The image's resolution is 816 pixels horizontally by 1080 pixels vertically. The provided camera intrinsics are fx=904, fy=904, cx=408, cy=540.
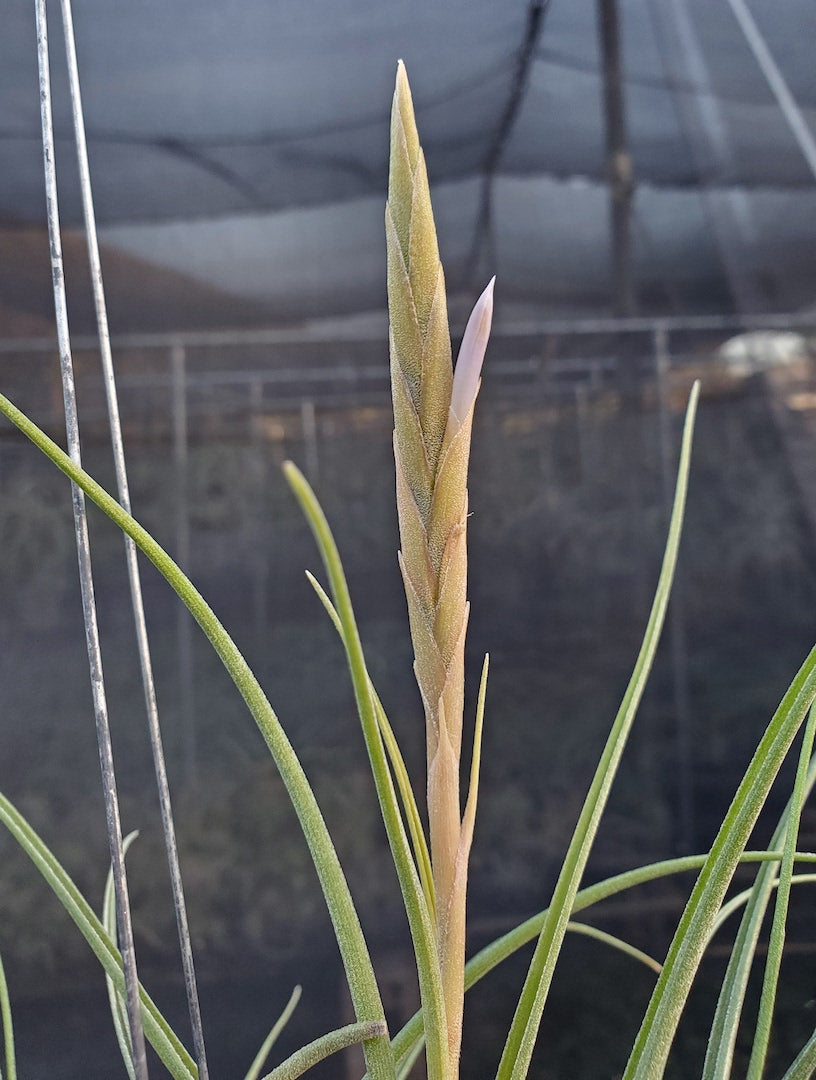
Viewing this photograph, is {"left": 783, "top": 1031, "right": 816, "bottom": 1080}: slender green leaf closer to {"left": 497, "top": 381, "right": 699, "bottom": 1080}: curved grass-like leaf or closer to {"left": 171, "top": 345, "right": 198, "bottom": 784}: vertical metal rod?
{"left": 497, "top": 381, "right": 699, "bottom": 1080}: curved grass-like leaf

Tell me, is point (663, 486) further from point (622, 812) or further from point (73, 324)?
point (73, 324)

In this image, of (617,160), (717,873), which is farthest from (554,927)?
(617,160)

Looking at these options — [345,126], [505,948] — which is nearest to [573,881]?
[505,948]

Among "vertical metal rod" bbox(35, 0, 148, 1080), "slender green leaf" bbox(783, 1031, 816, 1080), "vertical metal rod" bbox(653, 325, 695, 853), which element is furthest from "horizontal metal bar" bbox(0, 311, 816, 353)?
"slender green leaf" bbox(783, 1031, 816, 1080)

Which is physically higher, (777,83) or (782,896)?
(777,83)

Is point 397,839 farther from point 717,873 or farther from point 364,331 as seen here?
point 364,331

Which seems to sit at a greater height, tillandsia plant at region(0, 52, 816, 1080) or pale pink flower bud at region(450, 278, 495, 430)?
pale pink flower bud at region(450, 278, 495, 430)

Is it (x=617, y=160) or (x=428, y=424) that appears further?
(x=617, y=160)
